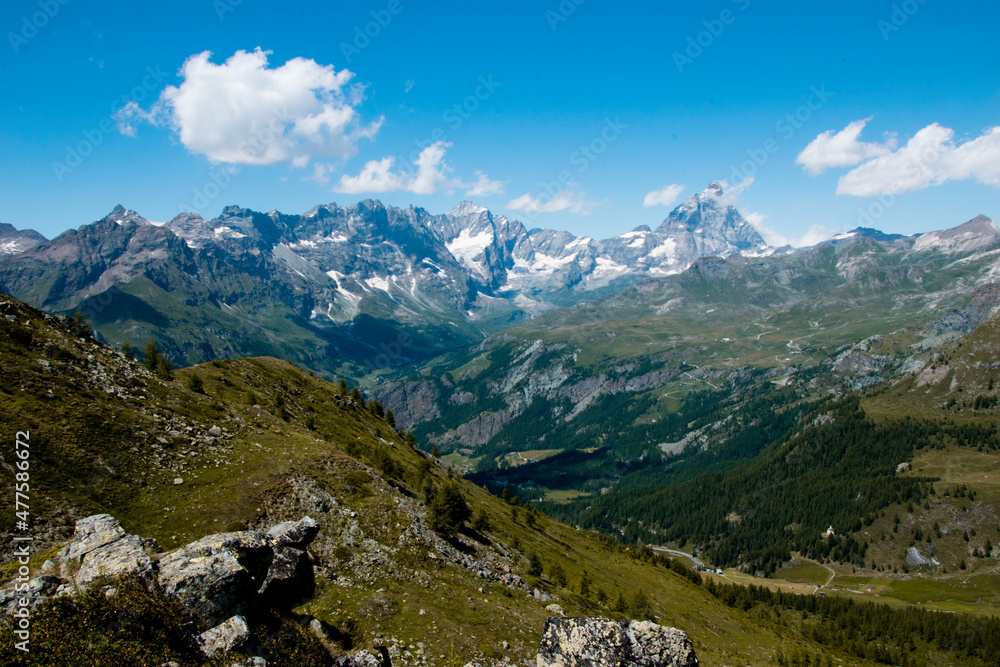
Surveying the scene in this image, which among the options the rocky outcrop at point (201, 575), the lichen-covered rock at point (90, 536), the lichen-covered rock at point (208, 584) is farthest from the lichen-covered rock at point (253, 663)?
the lichen-covered rock at point (90, 536)

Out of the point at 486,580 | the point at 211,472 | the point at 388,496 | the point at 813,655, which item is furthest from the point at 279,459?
the point at 813,655

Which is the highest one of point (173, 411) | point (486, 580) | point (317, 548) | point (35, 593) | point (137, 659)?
point (173, 411)

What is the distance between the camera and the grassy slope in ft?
100

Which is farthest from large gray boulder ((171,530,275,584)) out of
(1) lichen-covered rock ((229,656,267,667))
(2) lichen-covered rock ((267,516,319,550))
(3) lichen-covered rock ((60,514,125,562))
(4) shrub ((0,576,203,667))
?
(1) lichen-covered rock ((229,656,267,667))

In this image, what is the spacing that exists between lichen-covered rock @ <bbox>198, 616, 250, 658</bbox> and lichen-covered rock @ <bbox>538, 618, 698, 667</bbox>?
12.6 meters

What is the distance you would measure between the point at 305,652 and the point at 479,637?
45.2ft

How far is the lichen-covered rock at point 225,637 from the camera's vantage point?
1747 cm

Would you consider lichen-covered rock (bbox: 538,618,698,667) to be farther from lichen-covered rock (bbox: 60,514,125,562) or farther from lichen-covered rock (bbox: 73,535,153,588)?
lichen-covered rock (bbox: 60,514,125,562)

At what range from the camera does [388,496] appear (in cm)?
4694

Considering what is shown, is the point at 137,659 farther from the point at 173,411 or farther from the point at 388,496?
the point at 173,411

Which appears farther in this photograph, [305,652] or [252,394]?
[252,394]

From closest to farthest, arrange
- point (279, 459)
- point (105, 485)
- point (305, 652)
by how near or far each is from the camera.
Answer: point (305, 652) → point (105, 485) → point (279, 459)

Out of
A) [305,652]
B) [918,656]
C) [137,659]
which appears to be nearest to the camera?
[137,659]

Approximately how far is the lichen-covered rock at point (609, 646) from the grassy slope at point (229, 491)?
8771 millimetres
